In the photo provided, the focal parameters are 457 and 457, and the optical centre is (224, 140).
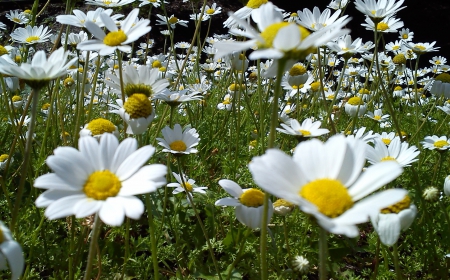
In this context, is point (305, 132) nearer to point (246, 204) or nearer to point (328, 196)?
point (246, 204)

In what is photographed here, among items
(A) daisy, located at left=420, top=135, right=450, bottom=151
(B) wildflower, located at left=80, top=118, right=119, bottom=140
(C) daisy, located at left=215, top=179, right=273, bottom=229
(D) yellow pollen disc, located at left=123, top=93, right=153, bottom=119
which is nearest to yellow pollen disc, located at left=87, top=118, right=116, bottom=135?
(B) wildflower, located at left=80, top=118, right=119, bottom=140

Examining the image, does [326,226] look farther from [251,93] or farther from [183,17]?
[183,17]

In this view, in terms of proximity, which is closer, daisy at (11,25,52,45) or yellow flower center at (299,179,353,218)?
yellow flower center at (299,179,353,218)

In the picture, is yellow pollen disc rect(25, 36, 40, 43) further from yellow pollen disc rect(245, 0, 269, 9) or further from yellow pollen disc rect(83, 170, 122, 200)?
yellow pollen disc rect(83, 170, 122, 200)

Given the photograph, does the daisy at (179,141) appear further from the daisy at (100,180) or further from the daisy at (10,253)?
the daisy at (10,253)

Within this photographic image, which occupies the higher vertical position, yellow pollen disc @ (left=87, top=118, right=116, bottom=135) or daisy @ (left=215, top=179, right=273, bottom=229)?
yellow pollen disc @ (left=87, top=118, right=116, bottom=135)

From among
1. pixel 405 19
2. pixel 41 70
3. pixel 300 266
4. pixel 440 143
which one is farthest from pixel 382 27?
pixel 405 19

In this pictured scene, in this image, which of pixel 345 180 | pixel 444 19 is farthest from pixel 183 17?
pixel 345 180

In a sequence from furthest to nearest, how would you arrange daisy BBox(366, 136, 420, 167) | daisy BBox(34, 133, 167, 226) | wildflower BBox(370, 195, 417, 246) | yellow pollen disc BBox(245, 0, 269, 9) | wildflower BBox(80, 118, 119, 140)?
yellow pollen disc BBox(245, 0, 269, 9) → daisy BBox(366, 136, 420, 167) → wildflower BBox(80, 118, 119, 140) → wildflower BBox(370, 195, 417, 246) → daisy BBox(34, 133, 167, 226)
